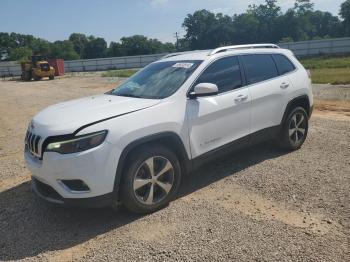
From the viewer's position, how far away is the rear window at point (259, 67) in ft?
17.6

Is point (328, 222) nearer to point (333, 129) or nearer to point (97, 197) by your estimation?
point (97, 197)

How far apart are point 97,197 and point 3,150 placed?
468 cm

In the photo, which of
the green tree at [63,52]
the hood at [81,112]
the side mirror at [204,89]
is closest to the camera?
the hood at [81,112]

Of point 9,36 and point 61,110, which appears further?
point 9,36

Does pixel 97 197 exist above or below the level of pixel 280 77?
below

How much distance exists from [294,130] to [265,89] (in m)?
1.08

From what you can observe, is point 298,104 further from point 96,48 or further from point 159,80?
point 96,48

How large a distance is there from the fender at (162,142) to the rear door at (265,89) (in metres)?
1.33

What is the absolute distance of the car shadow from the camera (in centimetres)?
383

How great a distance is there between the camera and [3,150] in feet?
25.1

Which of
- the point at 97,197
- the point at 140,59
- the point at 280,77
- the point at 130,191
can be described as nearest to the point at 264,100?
the point at 280,77

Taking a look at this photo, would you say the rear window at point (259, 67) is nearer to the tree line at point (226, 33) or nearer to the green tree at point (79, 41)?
the tree line at point (226, 33)

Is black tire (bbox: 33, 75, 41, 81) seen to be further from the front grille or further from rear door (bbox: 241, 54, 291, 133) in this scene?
the front grille

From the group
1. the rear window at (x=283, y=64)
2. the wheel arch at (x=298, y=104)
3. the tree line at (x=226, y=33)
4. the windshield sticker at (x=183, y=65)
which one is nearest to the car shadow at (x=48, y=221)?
the wheel arch at (x=298, y=104)
